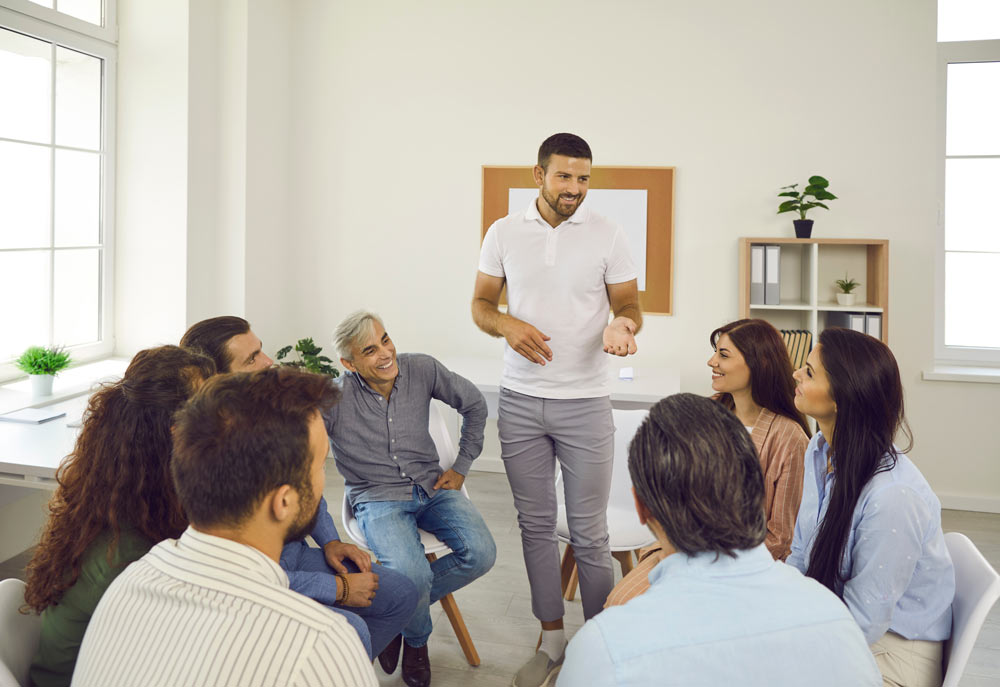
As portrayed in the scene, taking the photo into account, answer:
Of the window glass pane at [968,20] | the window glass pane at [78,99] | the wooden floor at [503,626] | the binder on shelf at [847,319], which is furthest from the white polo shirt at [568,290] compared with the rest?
the window glass pane at [968,20]

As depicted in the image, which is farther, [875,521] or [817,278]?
[817,278]

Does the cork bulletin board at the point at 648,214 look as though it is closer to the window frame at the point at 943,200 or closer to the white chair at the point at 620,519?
the window frame at the point at 943,200

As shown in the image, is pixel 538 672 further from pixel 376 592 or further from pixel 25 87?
pixel 25 87

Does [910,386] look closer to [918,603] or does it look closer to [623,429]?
[623,429]

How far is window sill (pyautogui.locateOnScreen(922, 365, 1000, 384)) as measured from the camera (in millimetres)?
4098

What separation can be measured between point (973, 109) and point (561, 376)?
3.25 metres

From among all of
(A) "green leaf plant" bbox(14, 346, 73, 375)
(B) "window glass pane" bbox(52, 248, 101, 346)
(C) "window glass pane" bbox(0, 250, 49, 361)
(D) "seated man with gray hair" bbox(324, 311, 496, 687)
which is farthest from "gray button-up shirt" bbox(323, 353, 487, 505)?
(B) "window glass pane" bbox(52, 248, 101, 346)

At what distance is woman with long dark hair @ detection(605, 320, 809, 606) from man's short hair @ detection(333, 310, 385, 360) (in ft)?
3.52

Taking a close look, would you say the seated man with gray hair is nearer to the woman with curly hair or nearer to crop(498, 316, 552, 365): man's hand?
crop(498, 316, 552, 365): man's hand

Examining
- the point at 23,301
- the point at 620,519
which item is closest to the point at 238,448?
the point at 620,519

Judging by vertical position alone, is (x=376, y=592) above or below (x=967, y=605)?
below

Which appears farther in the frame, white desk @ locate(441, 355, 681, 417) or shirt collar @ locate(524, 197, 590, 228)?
white desk @ locate(441, 355, 681, 417)

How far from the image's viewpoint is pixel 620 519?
2.76m

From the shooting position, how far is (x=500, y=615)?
293cm
